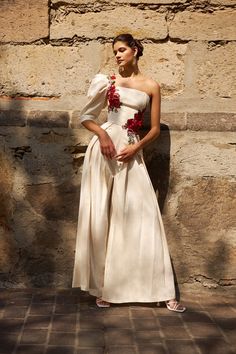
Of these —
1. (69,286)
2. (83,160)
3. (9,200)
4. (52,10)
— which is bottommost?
(69,286)

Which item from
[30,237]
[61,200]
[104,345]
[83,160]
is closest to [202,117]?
[83,160]

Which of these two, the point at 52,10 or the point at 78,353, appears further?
the point at 52,10

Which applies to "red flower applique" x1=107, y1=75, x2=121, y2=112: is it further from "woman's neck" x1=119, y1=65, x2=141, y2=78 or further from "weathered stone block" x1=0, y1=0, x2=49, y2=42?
"weathered stone block" x1=0, y1=0, x2=49, y2=42

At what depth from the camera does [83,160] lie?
402 centimetres

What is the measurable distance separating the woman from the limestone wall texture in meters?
0.30

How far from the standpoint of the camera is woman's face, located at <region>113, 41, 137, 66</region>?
3680 mm

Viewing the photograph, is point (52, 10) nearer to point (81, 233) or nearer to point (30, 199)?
point (30, 199)

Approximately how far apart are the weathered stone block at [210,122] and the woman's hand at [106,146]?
66 centimetres

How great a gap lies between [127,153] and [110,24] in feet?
3.53

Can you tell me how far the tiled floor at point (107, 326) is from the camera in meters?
2.87

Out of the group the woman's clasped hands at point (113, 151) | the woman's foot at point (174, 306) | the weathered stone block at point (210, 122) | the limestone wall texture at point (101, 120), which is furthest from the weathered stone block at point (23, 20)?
the woman's foot at point (174, 306)

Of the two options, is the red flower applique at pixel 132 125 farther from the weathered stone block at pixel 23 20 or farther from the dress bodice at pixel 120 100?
the weathered stone block at pixel 23 20

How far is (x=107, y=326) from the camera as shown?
127 inches

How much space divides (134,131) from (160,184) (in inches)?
19.7
